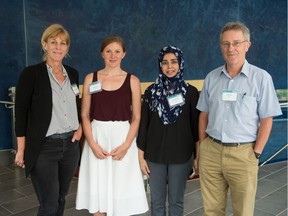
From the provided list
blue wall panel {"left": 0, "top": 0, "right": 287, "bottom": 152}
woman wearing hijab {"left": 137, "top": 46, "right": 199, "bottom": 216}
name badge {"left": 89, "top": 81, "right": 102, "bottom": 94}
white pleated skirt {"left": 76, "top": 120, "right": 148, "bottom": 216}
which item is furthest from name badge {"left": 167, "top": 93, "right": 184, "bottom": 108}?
blue wall panel {"left": 0, "top": 0, "right": 287, "bottom": 152}

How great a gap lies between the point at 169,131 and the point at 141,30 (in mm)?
3959

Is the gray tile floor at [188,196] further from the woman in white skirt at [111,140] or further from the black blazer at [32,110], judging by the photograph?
the black blazer at [32,110]

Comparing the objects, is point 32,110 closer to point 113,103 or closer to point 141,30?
point 113,103

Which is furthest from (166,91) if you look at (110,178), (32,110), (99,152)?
(32,110)

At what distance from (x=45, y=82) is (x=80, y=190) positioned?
86 centimetres

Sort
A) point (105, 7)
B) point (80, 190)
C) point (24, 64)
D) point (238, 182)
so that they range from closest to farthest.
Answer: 1. point (238, 182)
2. point (80, 190)
3. point (24, 64)
4. point (105, 7)

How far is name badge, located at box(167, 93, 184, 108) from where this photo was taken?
6.80ft

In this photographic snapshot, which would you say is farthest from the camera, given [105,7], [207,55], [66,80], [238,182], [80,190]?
[207,55]

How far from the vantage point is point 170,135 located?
209cm

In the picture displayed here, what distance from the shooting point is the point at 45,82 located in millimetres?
1977

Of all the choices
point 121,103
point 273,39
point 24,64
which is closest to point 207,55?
point 273,39

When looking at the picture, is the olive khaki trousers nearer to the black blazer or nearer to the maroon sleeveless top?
the maroon sleeveless top

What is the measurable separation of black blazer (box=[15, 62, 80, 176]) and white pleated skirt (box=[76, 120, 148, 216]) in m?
0.40

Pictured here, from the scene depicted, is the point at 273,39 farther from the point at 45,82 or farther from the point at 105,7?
the point at 45,82
